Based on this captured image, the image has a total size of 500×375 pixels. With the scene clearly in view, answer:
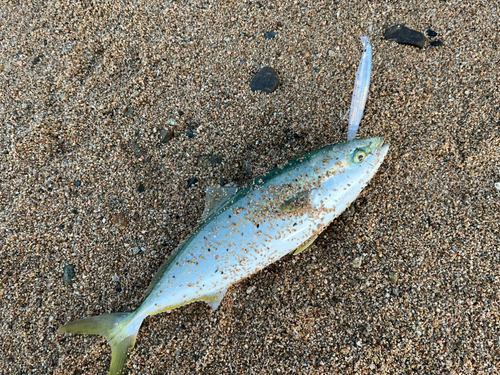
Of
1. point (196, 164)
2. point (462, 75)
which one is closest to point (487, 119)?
point (462, 75)

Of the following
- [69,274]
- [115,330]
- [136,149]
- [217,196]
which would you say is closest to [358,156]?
[217,196]

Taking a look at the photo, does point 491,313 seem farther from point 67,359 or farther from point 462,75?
point 67,359

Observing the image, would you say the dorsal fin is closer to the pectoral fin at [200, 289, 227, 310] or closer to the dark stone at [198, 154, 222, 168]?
the dark stone at [198, 154, 222, 168]

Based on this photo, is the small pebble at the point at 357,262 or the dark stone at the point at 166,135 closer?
the small pebble at the point at 357,262

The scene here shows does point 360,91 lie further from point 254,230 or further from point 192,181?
point 192,181

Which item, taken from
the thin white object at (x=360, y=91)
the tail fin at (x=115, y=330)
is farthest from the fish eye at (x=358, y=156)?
the tail fin at (x=115, y=330)

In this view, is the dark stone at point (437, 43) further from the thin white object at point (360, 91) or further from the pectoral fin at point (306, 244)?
the pectoral fin at point (306, 244)
